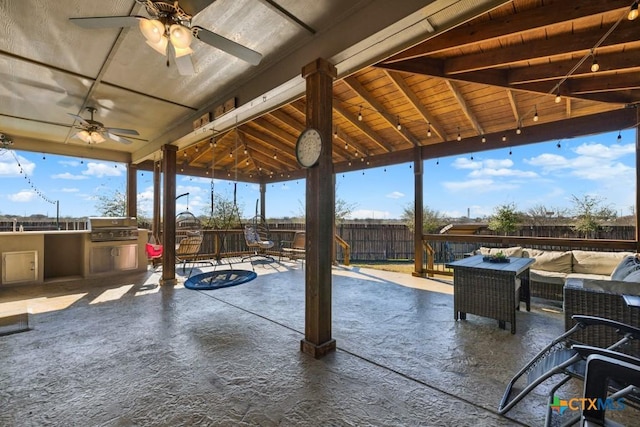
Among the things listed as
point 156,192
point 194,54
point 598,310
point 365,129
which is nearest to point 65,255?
point 156,192

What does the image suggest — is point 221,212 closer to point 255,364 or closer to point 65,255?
point 65,255

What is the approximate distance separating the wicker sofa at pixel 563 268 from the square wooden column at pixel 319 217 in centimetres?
342

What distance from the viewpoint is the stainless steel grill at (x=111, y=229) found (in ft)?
19.0

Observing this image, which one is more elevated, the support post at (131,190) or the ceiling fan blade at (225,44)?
the ceiling fan blade at (225,44)

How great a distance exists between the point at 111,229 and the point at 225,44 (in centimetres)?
548

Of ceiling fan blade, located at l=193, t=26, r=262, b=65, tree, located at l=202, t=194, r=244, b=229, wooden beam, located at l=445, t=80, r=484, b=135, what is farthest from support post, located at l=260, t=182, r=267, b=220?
ceiling fan blade, located at l=193, t=26, r=262, b=65

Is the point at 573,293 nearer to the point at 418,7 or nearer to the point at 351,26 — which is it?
the point at 418,7

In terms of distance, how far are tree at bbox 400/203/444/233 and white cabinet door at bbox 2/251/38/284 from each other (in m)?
8.08

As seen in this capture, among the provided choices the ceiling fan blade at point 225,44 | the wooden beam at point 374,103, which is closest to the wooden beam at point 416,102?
the wooden beam at point 374,103

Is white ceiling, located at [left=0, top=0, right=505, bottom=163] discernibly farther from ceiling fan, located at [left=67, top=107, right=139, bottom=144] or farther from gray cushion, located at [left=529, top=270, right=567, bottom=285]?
gray cushion, located at [left=529, top=270, right=567, bottom=285]

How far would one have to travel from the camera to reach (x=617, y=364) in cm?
111

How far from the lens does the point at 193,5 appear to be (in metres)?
2.06

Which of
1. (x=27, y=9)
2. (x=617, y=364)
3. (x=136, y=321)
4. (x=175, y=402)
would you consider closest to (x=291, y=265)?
(x=136, y=321)

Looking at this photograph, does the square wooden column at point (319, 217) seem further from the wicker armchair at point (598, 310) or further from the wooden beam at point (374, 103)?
the wicker armchair at point (598, 310)
